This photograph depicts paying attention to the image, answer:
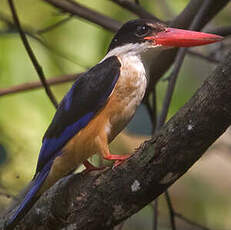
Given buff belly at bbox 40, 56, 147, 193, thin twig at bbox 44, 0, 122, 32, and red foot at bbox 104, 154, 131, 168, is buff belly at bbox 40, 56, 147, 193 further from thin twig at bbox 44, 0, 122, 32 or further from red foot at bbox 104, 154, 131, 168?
thin twig at bbox 44, 0, 122, 32

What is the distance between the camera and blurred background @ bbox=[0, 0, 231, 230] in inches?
200

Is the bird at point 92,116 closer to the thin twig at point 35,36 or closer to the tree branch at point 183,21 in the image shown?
the tree branch at point 183,21

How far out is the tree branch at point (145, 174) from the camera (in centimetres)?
284

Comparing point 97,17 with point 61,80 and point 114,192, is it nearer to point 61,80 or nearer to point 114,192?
point 61,80

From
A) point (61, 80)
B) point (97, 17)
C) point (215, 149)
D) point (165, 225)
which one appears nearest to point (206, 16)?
point (97, 17)

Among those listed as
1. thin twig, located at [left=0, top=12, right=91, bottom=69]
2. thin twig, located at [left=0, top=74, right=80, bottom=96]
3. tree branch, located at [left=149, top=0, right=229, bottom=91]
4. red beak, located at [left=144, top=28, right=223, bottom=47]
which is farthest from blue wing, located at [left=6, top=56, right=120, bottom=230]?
thin twig, located at [left=0, top=12, right=91, bottom=69]

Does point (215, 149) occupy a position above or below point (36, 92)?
below

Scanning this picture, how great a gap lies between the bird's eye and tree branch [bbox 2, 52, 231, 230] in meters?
0.89

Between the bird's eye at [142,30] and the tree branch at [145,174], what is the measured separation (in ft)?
2.92

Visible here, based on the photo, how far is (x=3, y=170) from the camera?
500cm

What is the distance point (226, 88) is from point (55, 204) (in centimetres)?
108

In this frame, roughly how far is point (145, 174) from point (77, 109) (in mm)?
824

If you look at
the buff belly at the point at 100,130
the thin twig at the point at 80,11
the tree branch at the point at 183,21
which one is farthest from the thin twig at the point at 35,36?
the buff belly at the point at 100,130

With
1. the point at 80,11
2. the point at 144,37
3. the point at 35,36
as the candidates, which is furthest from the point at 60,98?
the point at 144,37
